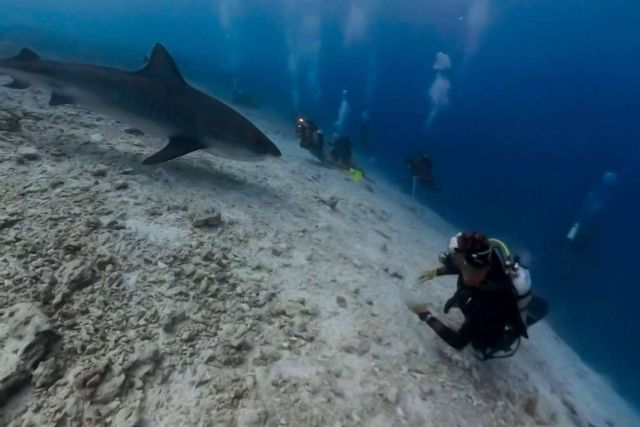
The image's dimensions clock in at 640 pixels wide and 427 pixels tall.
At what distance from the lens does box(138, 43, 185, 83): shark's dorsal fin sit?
5.41 m

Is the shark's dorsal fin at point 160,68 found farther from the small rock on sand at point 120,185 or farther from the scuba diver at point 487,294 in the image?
the scuba diver at point 487,294

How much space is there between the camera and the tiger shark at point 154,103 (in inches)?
204

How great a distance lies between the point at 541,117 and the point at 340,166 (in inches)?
4751

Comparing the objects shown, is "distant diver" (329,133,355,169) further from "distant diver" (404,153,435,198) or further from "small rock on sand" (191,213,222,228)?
"small rock on sand" (191,213,222,228)

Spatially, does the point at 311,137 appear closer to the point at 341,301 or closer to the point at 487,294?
the point at 341,301

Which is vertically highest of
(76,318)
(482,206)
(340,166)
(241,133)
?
(241,133)

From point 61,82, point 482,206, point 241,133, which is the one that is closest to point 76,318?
point 241,133

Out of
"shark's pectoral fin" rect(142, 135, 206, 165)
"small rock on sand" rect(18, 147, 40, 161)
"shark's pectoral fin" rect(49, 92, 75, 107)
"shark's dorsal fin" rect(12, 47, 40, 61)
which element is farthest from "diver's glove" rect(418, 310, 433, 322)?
"shark's dorsal fin" rect(12, 47, 40, 61)

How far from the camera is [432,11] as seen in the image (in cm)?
11650

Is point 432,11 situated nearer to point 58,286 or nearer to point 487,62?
point 487,62

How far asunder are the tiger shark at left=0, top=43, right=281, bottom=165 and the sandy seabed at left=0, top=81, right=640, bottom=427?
600 mm

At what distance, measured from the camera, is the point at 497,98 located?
134875 mm

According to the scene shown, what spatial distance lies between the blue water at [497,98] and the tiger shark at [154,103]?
54.6 ft

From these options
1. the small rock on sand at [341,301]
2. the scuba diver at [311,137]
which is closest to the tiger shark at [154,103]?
the small rock on sand at [341,301]
